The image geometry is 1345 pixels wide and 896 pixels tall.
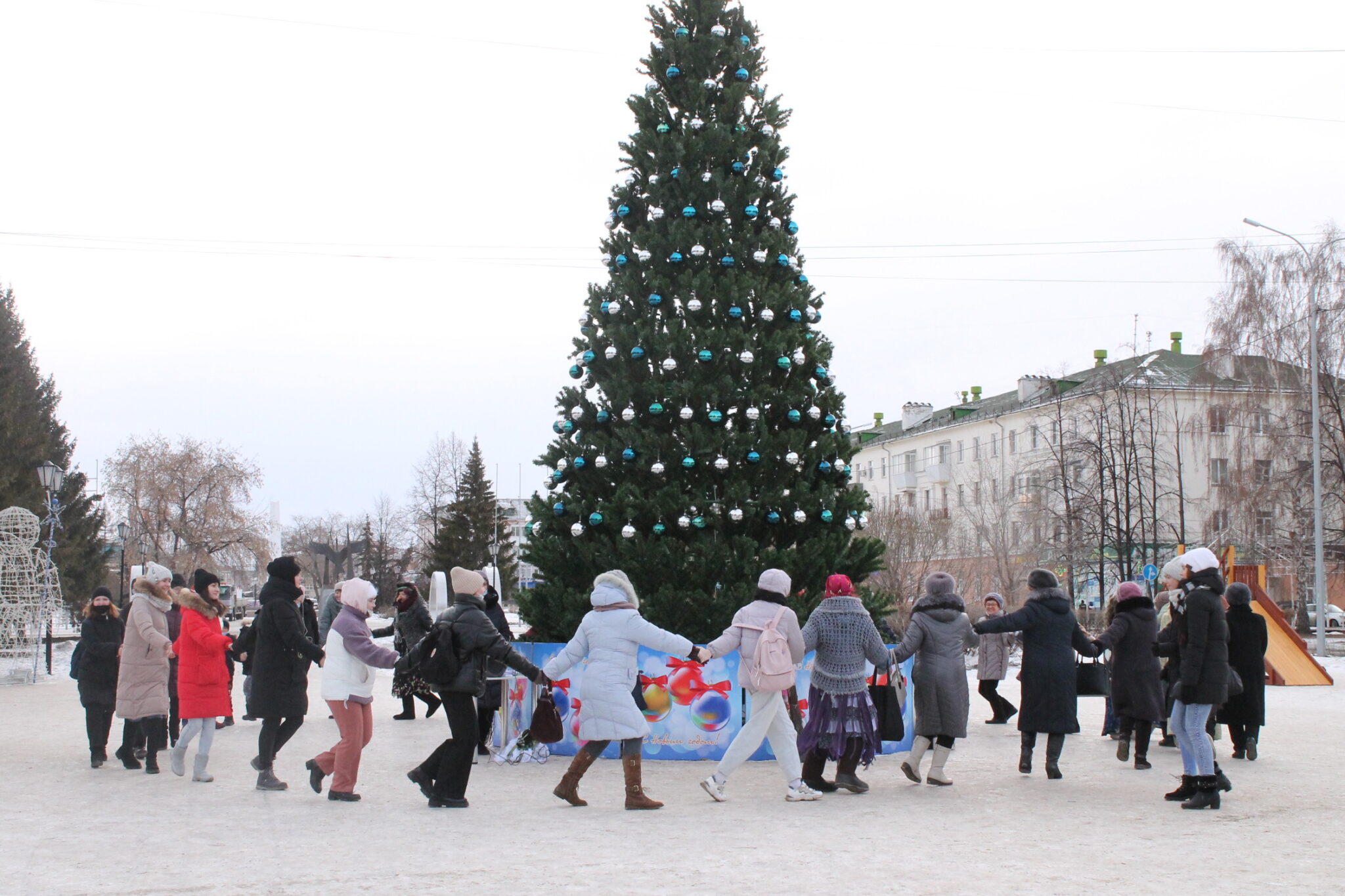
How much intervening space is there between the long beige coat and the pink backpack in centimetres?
529

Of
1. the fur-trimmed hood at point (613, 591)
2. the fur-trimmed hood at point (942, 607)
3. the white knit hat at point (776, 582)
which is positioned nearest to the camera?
the fur-trimmed hood at point (613, 591)

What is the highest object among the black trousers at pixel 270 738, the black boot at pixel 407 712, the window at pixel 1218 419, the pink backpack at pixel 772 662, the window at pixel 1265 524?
the window at pixel 1218 419

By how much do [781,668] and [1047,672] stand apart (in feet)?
8.35

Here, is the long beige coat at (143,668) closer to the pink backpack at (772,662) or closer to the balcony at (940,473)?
the pink backpack at (772,662)

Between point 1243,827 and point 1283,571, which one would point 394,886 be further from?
point 1283,571

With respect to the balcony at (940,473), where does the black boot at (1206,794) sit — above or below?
below

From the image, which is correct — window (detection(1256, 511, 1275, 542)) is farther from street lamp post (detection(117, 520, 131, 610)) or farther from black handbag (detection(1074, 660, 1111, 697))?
street lamp post (detection(117, 520, 131, 610))

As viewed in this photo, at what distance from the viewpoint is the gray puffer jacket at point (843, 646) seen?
9.78 meters

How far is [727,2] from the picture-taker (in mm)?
13492

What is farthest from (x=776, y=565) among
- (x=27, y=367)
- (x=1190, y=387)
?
(x=27, y=367)

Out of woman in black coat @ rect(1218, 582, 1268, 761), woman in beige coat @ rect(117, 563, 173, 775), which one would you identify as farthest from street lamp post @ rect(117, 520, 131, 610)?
woman in black coat @ rect(1218, 582, 1268, 761)

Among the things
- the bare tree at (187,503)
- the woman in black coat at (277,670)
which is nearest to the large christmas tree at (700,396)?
the woman in black coat at (277,670)

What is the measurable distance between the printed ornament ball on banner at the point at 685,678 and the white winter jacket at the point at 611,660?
2.33 m

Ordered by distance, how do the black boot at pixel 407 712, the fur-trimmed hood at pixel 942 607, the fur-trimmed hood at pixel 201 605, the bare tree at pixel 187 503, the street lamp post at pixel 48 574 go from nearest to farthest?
1. the fur-trimmed hood at pixel 942 607
2. the fur-trimmed hood at pixel 201 605
3. the black boot at pixel 407 712
4. the street lamp post at pixel 48 574
5. the bare tree at pixel 187 503
